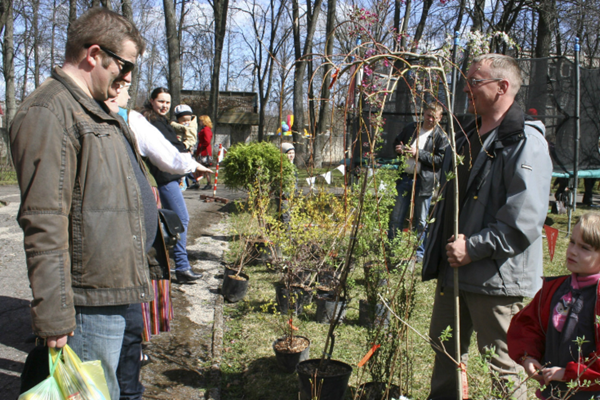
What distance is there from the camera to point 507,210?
2166 millimetres

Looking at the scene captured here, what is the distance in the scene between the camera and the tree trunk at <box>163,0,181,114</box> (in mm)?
13969

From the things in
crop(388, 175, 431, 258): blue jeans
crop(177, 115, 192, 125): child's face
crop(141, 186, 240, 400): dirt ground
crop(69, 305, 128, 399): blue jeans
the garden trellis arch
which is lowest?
crop(141, 186, 240, 400): dirt ground

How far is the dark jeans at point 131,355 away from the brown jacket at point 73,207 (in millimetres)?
388

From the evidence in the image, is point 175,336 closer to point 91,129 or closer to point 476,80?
point 91,129

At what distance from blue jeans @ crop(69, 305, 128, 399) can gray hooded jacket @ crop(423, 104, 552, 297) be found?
1.56 meters

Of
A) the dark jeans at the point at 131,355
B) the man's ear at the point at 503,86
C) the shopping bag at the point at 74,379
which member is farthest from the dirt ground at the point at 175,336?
the man's ear at the point at 503,86

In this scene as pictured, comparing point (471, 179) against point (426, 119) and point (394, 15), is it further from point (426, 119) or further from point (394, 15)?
point (394, 15)

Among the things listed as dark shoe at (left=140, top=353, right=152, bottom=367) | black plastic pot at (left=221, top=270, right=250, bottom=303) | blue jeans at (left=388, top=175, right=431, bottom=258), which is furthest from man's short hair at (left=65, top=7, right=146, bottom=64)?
blue jeans at (left=388, top=175, right=431, bottom=258)

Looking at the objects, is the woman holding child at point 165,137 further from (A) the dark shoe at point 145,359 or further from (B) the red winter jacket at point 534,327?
(B) the red winter jacket at point 534,327

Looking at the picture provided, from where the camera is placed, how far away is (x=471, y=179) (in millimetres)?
2344

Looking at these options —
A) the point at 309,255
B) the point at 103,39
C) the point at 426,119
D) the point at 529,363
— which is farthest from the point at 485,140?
the point at 426,119

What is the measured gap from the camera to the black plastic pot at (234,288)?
4605 mm

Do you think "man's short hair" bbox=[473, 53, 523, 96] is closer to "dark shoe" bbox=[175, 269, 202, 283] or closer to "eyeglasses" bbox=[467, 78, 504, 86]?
"eyeglasses" bbox=[467, 78, 504, 86]

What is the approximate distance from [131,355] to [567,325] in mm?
1901
